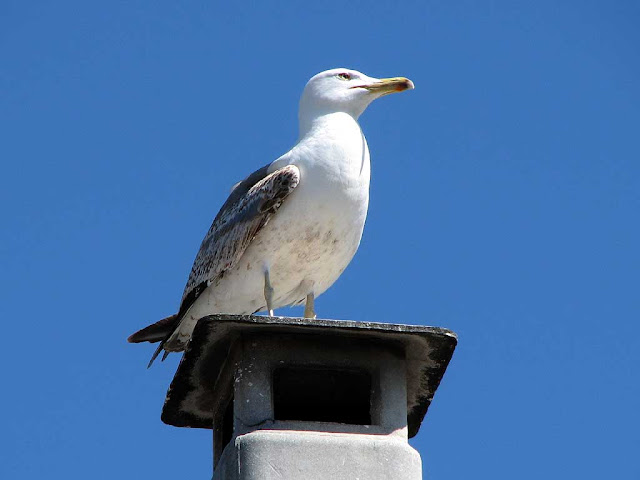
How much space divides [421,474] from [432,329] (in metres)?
0.88

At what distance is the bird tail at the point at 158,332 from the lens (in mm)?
11266

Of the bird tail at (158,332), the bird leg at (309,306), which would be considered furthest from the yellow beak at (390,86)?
Answer: the bird tail at (158,332)

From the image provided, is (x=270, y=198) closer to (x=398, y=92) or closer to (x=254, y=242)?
(x=254, y=242)

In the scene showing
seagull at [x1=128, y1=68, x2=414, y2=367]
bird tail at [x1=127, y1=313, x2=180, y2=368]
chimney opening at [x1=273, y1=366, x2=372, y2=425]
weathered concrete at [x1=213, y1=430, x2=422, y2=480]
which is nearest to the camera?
weathered concrete at [x1=213, y1=430, x2=422, y2=480]

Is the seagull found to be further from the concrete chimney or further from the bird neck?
the concrete chimney

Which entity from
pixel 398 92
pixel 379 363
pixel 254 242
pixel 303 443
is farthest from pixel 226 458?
pixel 398 92

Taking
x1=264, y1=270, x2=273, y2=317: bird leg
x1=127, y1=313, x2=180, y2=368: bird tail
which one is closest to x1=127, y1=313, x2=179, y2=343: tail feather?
x1=127, y1=313, x2=180, y2=368: bird tail

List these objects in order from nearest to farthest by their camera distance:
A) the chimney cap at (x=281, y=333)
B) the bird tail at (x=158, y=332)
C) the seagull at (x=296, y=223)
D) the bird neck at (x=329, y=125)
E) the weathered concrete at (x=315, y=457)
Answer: the weathered concrete at (x=315, y=457) < the chimney cap at (x=281, y=333) < the seagull at (x=296, y=223) < the bird neck at (x=329, y=125) < the bird tail at (x=158, y=332)

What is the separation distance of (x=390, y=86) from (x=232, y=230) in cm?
168

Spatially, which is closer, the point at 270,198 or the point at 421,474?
the point at 421,474

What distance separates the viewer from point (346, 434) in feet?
29.4

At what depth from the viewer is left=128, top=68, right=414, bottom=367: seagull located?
10.6 meters

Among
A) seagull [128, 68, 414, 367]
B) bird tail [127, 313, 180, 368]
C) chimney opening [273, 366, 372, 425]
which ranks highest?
seagull [128, 68, 414, 367]

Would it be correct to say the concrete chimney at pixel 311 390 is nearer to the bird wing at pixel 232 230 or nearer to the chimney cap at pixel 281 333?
the chimney cap at pixel 281 333
